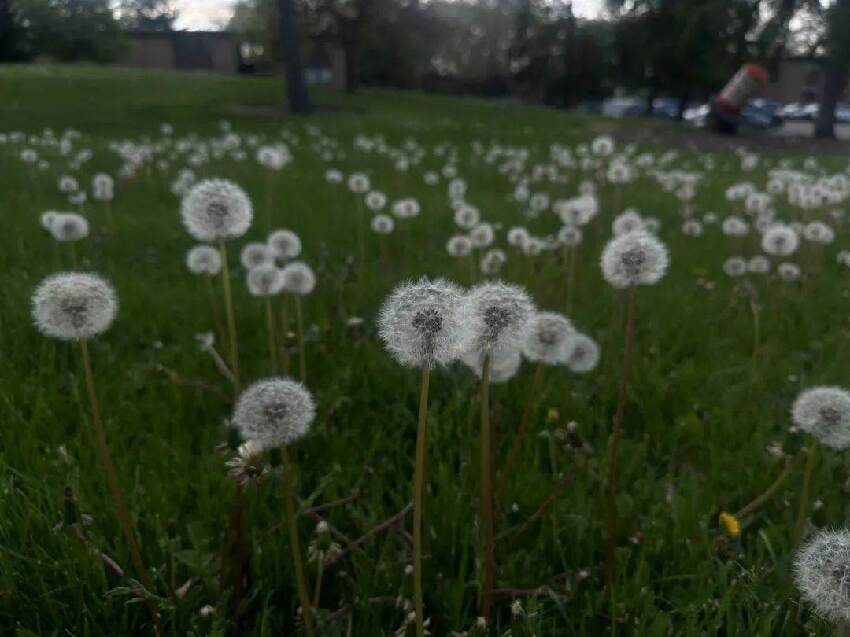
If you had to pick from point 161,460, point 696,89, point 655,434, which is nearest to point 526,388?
point 655,434

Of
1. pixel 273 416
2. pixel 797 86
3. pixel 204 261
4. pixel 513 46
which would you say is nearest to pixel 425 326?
pixel 273 416

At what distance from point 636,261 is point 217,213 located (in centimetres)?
130

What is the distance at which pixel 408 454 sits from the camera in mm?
2578

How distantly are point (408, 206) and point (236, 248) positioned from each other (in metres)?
1.35

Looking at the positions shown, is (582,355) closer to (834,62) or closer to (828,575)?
(828,575)

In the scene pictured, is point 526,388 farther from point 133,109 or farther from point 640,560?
point 133,109

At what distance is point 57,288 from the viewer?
1730mm

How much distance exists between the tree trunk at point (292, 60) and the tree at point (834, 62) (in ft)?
58.8

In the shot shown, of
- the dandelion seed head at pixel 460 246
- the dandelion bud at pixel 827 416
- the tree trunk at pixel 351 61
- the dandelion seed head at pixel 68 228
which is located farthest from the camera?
the tree trunk at pixel 351 61

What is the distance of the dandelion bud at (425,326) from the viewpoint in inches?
52.0

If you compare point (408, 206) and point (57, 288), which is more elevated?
point (57, 288)

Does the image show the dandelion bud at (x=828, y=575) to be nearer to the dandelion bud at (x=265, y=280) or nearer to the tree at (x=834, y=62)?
the dandelion bud at (x=265, y=280)

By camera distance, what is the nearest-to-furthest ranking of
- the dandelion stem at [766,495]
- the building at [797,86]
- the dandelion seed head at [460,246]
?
the dandelion stem at [766,495] < the dandelion seed head at [460,246] < the building at [797,86]

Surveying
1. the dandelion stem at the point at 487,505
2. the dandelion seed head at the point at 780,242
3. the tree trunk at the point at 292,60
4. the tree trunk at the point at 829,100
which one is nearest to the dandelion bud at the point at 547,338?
the dandelion stem at the point at 487,505
